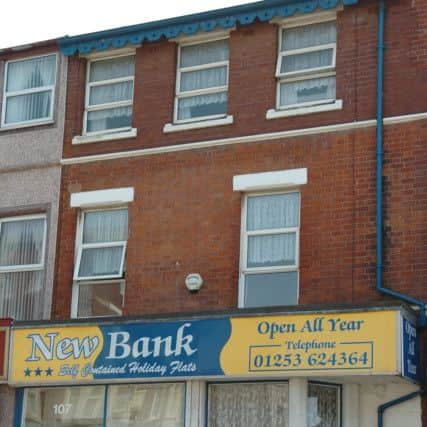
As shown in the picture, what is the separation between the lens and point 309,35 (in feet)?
66.3

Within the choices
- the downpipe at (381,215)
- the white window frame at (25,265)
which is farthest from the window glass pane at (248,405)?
the white window frame at (25,265)

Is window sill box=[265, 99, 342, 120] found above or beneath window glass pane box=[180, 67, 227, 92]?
beneath

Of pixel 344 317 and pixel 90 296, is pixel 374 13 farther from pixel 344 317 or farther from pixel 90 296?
pixel 90 296

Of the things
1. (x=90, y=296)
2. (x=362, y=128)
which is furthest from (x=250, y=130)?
(x=90, y=296)

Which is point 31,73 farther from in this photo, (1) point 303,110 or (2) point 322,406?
(2) point 322,406

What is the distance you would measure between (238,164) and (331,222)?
195cm

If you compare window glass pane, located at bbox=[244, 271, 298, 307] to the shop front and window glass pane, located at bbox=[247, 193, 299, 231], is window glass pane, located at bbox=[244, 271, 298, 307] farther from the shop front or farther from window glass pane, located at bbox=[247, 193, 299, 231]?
the shop front

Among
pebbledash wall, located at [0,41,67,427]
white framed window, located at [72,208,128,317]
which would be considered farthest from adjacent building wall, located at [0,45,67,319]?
white framed window, located at [72,208,128,317]

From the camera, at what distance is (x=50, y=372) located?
63.4 feet

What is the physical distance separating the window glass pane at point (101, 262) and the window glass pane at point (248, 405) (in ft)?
10.3

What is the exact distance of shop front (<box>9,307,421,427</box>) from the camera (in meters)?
17.0

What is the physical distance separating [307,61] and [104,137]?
3812 millimetres

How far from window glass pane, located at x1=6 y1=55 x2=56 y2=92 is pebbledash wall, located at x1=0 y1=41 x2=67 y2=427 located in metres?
0.13

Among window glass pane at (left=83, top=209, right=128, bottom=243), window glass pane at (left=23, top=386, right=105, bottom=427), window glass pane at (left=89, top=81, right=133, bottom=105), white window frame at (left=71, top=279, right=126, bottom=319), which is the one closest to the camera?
window glass pane at (left=23, top=386, right=105, bottom=427)
